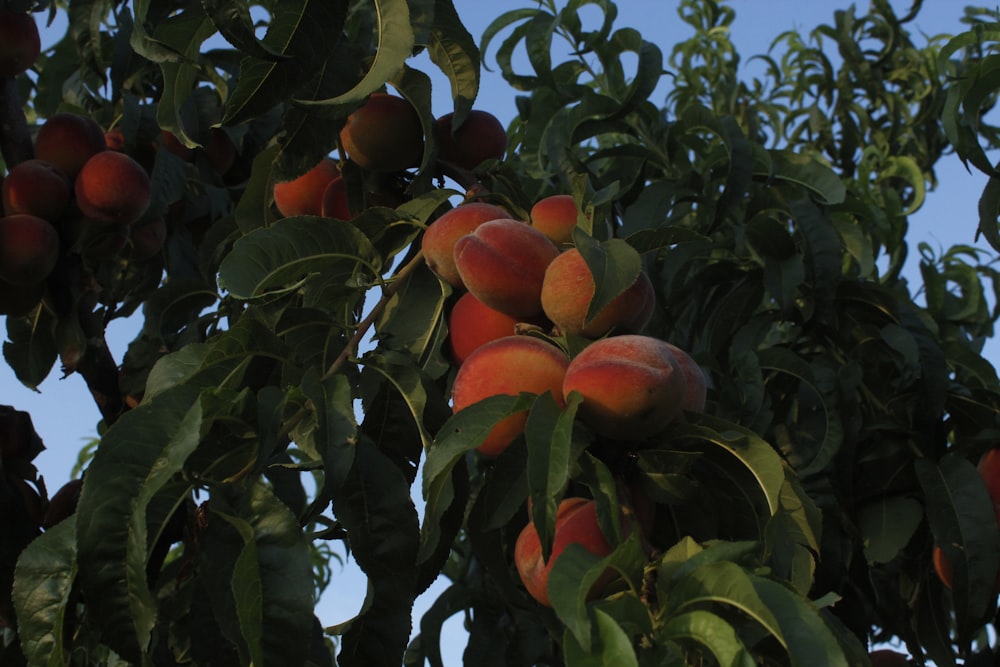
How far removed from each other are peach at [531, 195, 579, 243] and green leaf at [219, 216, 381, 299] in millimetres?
192

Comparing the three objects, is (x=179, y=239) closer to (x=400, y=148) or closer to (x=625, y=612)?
(x=400, y=148)

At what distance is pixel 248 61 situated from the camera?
1.00m

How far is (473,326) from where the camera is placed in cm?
114

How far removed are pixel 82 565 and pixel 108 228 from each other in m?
1.16

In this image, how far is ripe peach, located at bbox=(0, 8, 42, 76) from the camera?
1.93 meters

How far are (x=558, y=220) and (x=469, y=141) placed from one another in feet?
0.93

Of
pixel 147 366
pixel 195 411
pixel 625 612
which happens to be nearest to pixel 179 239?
pixel 147 366

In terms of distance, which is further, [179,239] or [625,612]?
[179,239]

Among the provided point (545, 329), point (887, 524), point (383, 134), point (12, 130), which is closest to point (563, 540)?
point (545, 329)

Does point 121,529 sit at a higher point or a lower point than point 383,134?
lower

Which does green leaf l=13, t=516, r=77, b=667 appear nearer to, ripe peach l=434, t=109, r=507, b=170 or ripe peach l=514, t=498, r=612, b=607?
ripe peach l=514, t=498, r=612, b=607

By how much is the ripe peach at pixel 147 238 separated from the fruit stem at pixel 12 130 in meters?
0.25

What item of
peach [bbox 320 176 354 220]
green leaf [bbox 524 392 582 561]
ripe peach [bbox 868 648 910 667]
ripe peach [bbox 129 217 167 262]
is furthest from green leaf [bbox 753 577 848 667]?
ripe peach [bbox 129 217 167 262]

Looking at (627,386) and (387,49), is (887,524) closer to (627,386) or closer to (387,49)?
(627,386)
